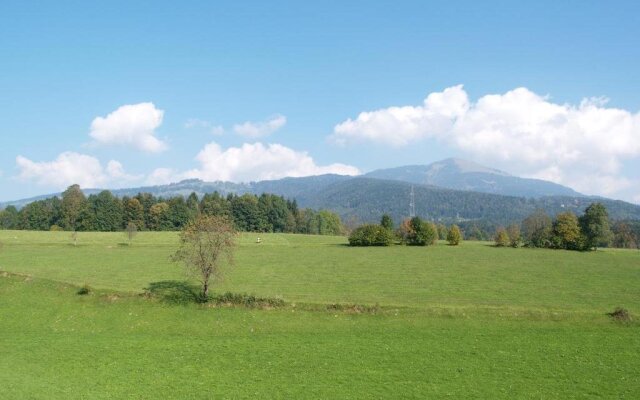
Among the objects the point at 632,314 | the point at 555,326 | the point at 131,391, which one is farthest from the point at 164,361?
the point at 632,314

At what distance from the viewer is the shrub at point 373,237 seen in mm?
99875

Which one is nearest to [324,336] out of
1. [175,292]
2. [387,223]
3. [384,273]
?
[175,292]

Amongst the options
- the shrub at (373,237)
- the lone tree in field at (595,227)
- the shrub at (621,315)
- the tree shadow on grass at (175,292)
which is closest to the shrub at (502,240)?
the lone tree in field at (595,227)

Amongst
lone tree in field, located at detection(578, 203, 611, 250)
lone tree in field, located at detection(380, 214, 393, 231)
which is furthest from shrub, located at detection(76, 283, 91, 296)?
lone tree in field, located at detection(578, 203, 611, 250)

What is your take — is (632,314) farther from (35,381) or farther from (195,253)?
(35,381)

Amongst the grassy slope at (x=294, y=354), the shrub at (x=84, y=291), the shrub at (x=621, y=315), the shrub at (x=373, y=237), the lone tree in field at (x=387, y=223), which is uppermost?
the lone tree in field at (x=387, y=223)

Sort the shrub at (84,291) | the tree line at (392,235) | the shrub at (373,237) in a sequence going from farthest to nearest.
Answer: the tree line at (392,235), the shrub at (373,237), the shrub at (84,291)

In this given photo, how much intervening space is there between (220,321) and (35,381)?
49.1 feet

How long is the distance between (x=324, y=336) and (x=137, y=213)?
125m

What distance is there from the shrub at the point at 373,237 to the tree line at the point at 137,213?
52382mm

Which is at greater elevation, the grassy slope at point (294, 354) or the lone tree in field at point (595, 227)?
the lone tree in field at point (595, 227)

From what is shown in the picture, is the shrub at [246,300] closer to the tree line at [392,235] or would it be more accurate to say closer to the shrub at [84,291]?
the shrub at [84,291]

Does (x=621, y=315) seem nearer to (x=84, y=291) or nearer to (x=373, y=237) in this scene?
(x=84, y=291)

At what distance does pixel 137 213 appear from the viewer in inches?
5719
